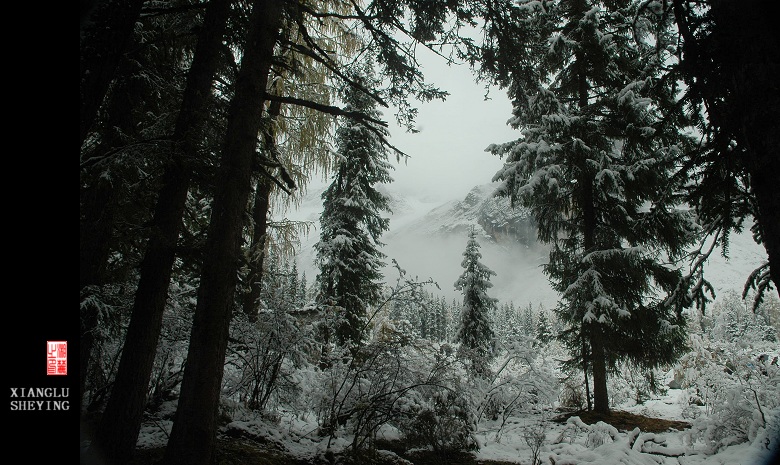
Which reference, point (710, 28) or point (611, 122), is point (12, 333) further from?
point (611, 122)

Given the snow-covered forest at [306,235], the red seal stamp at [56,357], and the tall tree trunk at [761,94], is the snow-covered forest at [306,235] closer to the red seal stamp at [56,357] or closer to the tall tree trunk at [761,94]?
the tall tree trunk at [761,94]

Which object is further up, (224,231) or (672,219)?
(672,219)

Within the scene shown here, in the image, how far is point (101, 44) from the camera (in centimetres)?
371

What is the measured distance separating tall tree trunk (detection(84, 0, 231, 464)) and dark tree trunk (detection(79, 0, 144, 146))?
0.80 m

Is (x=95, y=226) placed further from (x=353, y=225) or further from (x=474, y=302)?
(x=474, y=302)

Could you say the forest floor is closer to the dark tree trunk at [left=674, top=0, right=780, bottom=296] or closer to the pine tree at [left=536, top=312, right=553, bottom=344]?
the pine tree at [left=536, top=312, right=553, bottom=344]

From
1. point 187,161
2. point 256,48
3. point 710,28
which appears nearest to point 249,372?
point 187,161

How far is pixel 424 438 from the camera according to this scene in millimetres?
4793

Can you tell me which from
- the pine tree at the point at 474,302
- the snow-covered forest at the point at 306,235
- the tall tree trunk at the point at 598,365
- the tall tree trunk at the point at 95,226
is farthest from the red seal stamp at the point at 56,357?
the pine tree at the point at 474,302

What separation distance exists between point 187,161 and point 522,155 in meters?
9.21

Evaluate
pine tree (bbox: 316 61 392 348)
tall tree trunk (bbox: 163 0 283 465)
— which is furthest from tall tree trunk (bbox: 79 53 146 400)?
pine tree (bbox: 316 61 392 348)

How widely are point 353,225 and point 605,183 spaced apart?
1034cm

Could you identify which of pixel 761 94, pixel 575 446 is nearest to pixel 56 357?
pixel 761 94

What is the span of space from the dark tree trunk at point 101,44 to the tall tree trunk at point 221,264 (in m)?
1.12
